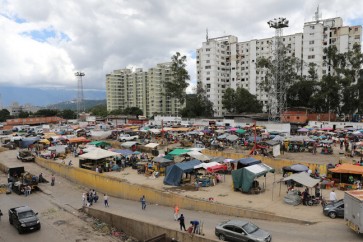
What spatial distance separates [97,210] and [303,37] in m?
80.4

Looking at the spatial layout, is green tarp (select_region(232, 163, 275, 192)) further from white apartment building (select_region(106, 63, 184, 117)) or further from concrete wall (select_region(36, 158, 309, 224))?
white apartment building (select_region(106, 63, 184, 117))

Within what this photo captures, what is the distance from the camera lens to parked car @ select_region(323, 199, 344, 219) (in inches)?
584

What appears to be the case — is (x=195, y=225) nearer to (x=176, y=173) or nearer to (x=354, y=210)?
(x=354, y=210)

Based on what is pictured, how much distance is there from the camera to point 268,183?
74.2 ft

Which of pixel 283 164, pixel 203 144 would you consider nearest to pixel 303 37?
pixel 203 144

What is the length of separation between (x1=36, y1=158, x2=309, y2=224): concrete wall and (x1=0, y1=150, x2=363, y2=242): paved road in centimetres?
36

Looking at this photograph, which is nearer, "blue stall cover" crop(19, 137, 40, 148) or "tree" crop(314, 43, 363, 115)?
"blue stall cover" crop(19, 137, 40, 148)

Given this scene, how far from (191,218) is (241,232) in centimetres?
455

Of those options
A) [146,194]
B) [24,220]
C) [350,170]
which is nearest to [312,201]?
[350,170]

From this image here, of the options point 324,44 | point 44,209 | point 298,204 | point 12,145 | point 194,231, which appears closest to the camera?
point 194,231

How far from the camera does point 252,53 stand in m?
97.6

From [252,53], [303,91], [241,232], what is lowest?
[241,232]

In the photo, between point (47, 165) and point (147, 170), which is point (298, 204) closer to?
point (147, 170)

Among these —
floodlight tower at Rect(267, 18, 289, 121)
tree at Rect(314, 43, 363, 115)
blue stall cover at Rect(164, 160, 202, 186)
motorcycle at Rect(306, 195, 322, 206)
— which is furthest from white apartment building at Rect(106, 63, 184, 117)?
motorcycle at Rect(306, 195, 322, 206)
